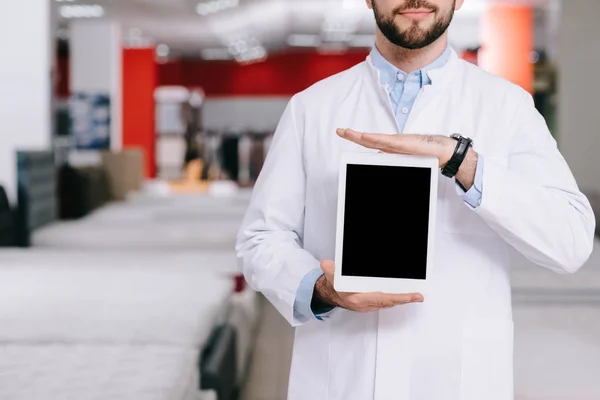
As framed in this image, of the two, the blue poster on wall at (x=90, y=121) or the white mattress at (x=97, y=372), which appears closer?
the white mattress at (x=97, y=372)

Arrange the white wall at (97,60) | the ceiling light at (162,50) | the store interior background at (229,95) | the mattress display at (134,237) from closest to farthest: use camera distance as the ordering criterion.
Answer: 1. the store interior background at (229,95)
2. the mattress display at (134,237)
3. the white wall at (97,60)
4. the ceiling light at (162,50)

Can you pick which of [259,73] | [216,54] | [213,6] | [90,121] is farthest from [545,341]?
[259,73]

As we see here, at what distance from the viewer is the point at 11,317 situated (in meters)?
3.13

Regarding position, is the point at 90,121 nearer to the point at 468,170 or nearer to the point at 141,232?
the point at 141,232

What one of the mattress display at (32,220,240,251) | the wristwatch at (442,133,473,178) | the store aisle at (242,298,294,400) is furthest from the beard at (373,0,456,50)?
the mattress display at (32,220,240,251)

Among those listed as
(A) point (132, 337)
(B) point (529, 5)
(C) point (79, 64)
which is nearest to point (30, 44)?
(A) point (132, 337)

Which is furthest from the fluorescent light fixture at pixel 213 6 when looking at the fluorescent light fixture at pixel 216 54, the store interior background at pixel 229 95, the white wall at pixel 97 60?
the fluorescent light fixture at pixel 216 54

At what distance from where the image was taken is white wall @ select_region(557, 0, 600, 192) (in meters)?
5.76

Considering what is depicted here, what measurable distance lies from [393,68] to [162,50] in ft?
62.9

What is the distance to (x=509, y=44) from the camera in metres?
11.2

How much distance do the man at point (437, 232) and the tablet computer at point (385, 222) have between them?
0.07m

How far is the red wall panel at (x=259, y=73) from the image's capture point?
66.4 feet

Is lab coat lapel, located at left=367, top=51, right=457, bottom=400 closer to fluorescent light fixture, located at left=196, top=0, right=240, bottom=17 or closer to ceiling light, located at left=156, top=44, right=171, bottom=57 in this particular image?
fluorescent light fixture, located at left=196, top=0, right=240, bottom=17

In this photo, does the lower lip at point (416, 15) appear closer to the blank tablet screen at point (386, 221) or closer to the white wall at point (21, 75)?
the blank tablet screen at point (386, 221)
